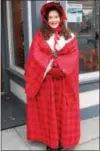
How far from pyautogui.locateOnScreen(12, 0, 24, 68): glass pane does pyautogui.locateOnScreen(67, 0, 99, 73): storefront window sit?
0.78 metres

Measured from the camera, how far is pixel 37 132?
11.2 feet

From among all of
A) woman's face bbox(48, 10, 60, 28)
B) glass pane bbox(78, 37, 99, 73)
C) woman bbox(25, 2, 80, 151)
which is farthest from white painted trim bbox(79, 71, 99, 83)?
woman's face bbox(48, 10, 60, 28)

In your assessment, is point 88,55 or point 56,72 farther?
point 88,55

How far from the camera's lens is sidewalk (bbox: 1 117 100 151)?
139 inches

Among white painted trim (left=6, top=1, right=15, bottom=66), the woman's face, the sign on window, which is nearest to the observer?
→ the woman's face

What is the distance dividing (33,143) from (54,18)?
1.54 meters

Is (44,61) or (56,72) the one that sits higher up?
(44,61)

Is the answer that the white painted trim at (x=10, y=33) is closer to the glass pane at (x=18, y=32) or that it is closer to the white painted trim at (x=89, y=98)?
the glass pane at (x=18, y=32)

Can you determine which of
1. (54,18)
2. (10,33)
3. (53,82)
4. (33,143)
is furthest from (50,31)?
(10,33)

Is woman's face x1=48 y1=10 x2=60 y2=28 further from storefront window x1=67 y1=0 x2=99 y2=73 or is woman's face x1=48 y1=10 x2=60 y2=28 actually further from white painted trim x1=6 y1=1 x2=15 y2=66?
white painted trim x1=6 y1=1 x2=15 y2=66

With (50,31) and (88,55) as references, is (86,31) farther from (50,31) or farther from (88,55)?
(50,31)

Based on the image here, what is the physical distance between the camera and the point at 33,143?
3621 mm

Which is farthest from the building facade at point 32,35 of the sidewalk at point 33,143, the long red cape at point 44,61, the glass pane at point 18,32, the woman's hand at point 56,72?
the woman's hand at point 56,72

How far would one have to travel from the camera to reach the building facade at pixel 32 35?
3883 mm
